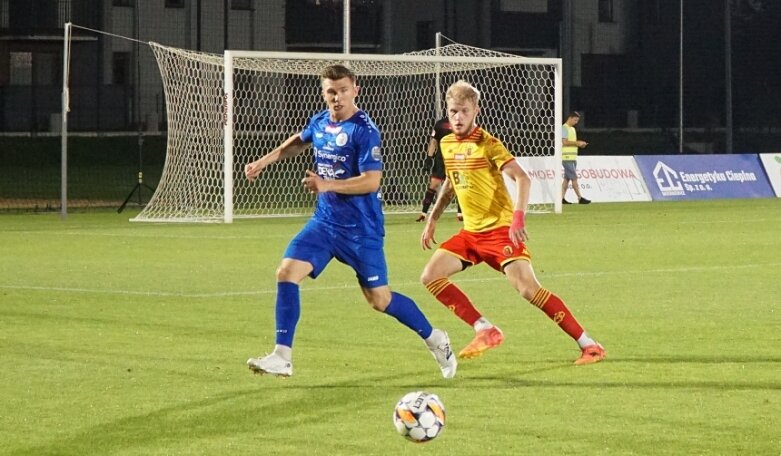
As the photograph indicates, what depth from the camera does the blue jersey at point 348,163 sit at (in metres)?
9.38

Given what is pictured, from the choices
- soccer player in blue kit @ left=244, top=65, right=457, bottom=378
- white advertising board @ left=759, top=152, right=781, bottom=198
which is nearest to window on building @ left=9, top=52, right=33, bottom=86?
white advertising board @ left=759, top=152, right=781, bottom=198

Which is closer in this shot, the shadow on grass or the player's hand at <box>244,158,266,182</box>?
the shadow on grass

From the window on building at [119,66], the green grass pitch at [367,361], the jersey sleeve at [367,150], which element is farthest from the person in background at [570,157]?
the jersey sleeve at [367,150]

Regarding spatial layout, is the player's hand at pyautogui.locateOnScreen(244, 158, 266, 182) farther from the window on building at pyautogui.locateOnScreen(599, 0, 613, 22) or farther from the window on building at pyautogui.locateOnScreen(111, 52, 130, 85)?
the window on building at pyautogui.locateOnScreen(599, 0, 613, 22)

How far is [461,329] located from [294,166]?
24.3 meters

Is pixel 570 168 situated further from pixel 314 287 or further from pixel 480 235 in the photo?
pixel 480 235

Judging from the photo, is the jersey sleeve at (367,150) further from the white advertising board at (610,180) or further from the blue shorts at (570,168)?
the white advertising board at (610,180)

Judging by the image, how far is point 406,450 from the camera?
23.6ft

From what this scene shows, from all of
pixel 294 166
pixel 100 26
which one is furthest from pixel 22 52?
pixel 294 166

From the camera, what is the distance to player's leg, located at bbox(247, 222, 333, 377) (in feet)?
29.7

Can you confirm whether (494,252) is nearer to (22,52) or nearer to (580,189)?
(580,189)

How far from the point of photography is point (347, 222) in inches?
372

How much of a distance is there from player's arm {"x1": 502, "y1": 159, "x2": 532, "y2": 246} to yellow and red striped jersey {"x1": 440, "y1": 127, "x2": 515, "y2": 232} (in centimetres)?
23

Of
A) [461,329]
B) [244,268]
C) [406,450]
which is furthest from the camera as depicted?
[244,268]
